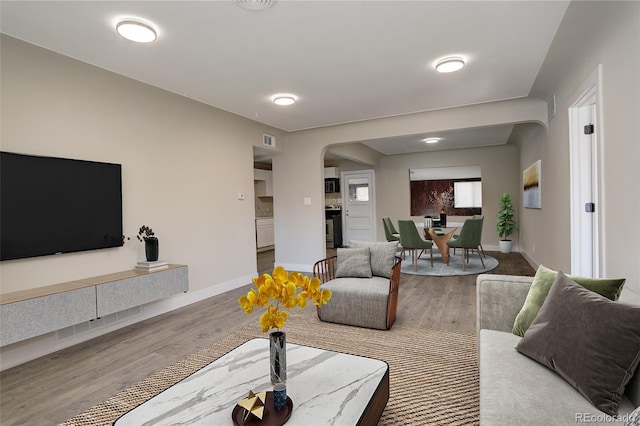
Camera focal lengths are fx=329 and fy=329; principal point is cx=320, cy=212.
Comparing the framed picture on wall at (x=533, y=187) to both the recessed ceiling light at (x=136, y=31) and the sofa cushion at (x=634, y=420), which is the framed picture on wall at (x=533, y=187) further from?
the recessed ceiling light at (x=136, y=31)

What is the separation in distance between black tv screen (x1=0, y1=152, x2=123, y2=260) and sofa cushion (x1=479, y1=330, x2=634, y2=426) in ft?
11.0

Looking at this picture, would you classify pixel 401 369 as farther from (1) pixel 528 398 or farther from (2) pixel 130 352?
(2) pixel 130 352

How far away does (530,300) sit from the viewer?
73.4 inches

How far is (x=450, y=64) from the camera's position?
10.6 ft

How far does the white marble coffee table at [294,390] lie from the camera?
4.43 ft

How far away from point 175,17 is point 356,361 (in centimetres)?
260

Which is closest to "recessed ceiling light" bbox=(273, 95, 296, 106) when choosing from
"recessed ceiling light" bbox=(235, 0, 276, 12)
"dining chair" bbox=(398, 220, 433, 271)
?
"recessed ceiling light" bbox=(235, 0, 276, 12)

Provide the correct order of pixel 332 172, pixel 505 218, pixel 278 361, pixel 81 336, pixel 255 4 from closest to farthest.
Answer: pixel 278 361
pixel 255 4
pixel 81 336
pixel 505 218
pixel 332 172

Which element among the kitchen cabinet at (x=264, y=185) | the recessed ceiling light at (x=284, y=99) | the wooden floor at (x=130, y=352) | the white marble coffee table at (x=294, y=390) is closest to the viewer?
the white marble coffee table at (x=294, y=390)

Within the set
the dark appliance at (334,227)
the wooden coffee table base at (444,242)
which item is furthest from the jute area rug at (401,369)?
the dark appliance at (334,227)

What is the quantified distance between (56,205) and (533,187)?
6.38 meters

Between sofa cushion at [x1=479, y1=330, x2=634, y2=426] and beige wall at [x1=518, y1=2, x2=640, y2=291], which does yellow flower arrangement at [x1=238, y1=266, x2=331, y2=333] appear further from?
beige wall at [x1=518, y1=2, x2=640, y2=291]

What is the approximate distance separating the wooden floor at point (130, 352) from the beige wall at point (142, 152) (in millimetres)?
639

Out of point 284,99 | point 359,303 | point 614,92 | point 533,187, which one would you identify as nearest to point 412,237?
point 533,187
